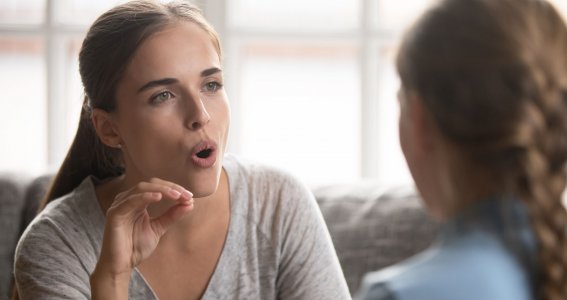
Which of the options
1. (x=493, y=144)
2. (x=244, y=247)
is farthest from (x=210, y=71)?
(x=493, y=144)

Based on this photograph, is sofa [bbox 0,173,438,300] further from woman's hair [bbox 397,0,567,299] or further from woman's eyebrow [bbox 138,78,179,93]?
woman's hair [bbox 397,0,567,299]

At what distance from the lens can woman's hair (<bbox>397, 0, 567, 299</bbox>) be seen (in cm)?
98

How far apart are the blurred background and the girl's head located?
1193 mm

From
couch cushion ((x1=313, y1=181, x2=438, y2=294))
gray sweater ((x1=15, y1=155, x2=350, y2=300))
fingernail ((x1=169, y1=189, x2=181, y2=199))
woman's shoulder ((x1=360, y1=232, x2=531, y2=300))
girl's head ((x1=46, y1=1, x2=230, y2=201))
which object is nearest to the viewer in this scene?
woman's shoulder ((x1=360, y1=232, x2=531, y2=300))

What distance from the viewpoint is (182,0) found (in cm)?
215

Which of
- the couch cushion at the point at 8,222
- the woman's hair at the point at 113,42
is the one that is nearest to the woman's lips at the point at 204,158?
the woman's hair at the point at 113,42

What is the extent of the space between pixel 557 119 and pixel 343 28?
2259 mm

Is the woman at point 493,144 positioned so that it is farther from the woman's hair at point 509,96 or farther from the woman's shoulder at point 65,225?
the woman's shoulder at point 65,225

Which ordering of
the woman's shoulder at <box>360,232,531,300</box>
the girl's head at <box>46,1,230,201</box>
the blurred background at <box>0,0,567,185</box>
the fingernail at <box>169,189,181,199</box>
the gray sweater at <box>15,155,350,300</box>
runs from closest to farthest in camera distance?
the woman's shoulder at <box>360,232,531,300</box> → the fingernail at <box>169,189,181,199</box> → the girl's head at <box>46,1,230,201</box> → the gray sweater at <box>15,155,350,300</box> → the blurred background at <box>0,0,567,185</box>

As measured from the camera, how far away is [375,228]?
2477mm

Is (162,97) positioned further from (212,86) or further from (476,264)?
(476,264)

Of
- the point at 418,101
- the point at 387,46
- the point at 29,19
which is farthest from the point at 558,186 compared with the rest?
the point at 29,19

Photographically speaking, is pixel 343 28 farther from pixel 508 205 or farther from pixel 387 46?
pixel 508 205

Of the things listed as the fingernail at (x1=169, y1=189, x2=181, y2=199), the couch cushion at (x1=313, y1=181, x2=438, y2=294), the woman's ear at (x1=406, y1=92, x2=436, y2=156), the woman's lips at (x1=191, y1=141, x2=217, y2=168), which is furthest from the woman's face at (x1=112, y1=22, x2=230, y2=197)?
the woman's ear at (x1=406, y1=92, x2=436, y2=156)
